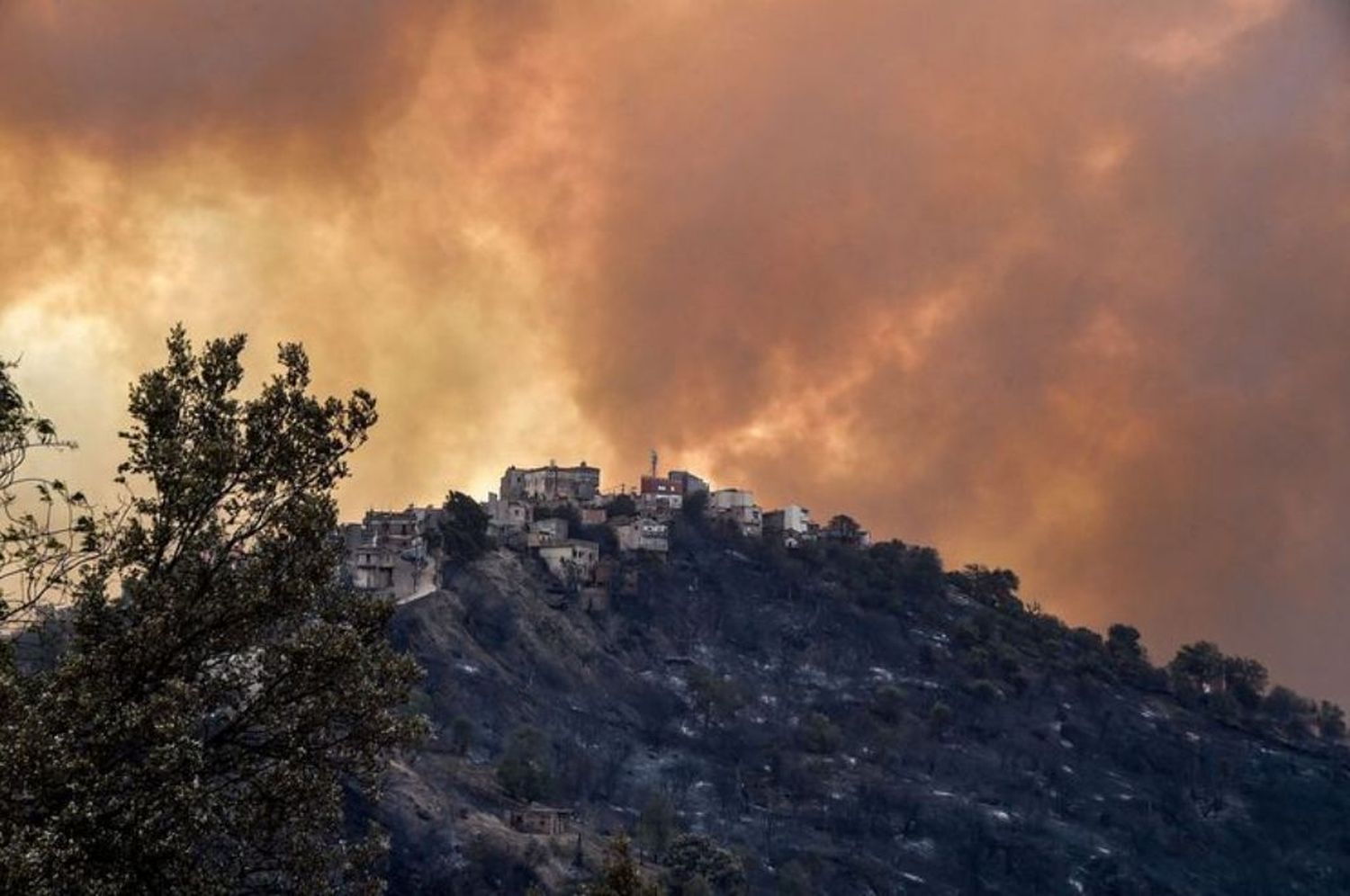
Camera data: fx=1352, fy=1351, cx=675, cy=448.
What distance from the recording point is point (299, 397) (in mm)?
32375

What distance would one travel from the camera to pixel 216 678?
98.0 ft

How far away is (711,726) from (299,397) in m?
168

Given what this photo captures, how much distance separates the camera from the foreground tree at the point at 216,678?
26.2 meters

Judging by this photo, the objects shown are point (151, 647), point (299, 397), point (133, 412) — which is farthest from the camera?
point (299, 397)

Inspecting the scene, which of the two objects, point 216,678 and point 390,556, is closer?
point 216,678

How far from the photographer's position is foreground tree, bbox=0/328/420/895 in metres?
26.2

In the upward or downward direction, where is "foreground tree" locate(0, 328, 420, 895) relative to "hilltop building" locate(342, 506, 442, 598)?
downward

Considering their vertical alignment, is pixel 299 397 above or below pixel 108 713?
above

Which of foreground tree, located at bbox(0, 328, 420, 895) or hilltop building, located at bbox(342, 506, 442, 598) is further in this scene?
hilltop building, located at bbox(342, 506, 442, 598)

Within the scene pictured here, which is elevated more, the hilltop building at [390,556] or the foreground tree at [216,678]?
the hilltop building at [390,556]

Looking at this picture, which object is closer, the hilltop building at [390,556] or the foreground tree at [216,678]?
the foreground tree at [216,678]

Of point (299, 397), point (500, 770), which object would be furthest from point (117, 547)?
point (500, 770)

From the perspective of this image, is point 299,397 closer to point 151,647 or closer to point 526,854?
point 151,647

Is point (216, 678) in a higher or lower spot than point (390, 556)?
lower
